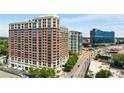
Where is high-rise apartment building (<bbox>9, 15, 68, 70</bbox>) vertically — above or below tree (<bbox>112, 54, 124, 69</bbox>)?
above

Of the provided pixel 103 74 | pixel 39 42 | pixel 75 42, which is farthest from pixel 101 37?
pixel 39 42

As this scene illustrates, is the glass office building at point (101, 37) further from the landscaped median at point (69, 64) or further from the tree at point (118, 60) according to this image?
the landscaped median at point (69, 64)

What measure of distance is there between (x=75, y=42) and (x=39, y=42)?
1.19 feet

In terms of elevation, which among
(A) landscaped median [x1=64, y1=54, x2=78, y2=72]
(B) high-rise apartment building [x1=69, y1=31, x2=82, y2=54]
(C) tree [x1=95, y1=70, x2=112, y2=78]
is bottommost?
(C) tree [x1=95, y1=70, x2=112, y2=78]

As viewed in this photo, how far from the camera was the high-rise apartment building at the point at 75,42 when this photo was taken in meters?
2.40

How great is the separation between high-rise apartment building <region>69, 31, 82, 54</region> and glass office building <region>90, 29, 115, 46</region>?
121 millimetres

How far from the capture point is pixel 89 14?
2.40m

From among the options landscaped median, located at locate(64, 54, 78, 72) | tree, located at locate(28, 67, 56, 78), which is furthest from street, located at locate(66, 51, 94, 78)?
tree, located at locate(28, 67, 56, 78)

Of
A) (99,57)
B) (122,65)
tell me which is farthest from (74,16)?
(122,65)

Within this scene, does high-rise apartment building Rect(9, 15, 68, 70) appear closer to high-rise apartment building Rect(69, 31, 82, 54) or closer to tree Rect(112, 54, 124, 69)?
high-rise apartment building Rect(69, 31, 82, 54)

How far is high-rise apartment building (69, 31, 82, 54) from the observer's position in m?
2.40

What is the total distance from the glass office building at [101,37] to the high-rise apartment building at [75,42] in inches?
4.8
